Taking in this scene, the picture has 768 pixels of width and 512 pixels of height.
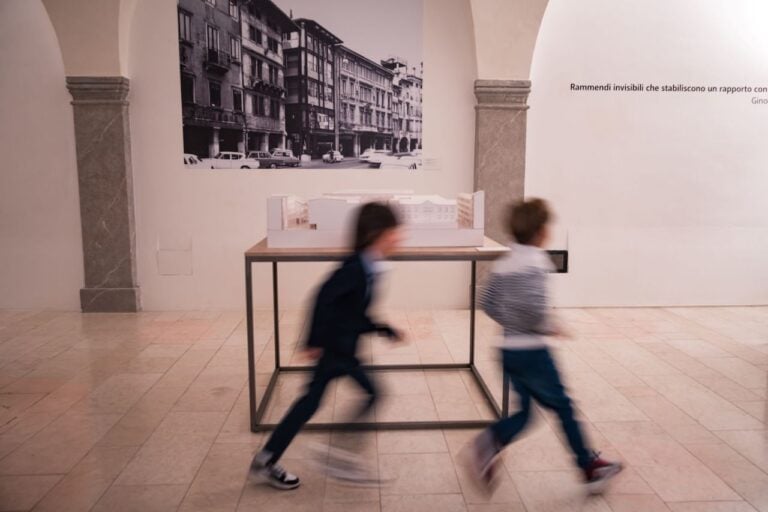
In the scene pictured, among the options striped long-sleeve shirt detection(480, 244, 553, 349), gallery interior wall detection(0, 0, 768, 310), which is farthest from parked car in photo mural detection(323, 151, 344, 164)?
striped long-sleeve shirt detection(480, 244, 553, 349)

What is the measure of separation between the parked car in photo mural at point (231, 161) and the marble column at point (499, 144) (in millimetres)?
2251

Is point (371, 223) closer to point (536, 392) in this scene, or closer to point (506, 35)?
point (536, 392)

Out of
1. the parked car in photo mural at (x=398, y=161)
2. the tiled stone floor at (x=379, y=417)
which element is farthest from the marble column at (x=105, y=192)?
the parked car in photo mural at (x=398, y=161)

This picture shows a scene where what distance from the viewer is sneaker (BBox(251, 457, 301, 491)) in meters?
2.75

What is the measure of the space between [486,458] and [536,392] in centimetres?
37

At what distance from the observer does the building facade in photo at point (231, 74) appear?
5867mm

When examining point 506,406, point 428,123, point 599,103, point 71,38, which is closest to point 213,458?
point 506,406

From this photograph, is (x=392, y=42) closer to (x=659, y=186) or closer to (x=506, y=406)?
(x=659, y=186)

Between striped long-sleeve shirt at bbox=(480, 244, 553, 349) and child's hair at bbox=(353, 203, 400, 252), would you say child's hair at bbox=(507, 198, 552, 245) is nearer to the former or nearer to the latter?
striped long-sleeve shirt at bbox=(480, 244, 553, 349)

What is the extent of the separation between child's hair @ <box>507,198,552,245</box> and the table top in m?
0.67

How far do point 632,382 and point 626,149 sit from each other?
2.90 metres

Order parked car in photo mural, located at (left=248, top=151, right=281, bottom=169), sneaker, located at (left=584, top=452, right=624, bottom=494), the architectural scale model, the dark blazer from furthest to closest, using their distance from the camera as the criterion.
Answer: parked car in photo mural, located at (left=248, top=151, right=281, bottom=169)
the architectural scale model
sneaker, located at (left=584, top=452, right=624, bottom=494)
the dark blazer

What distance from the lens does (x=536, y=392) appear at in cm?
252

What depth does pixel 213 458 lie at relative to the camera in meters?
3.10
